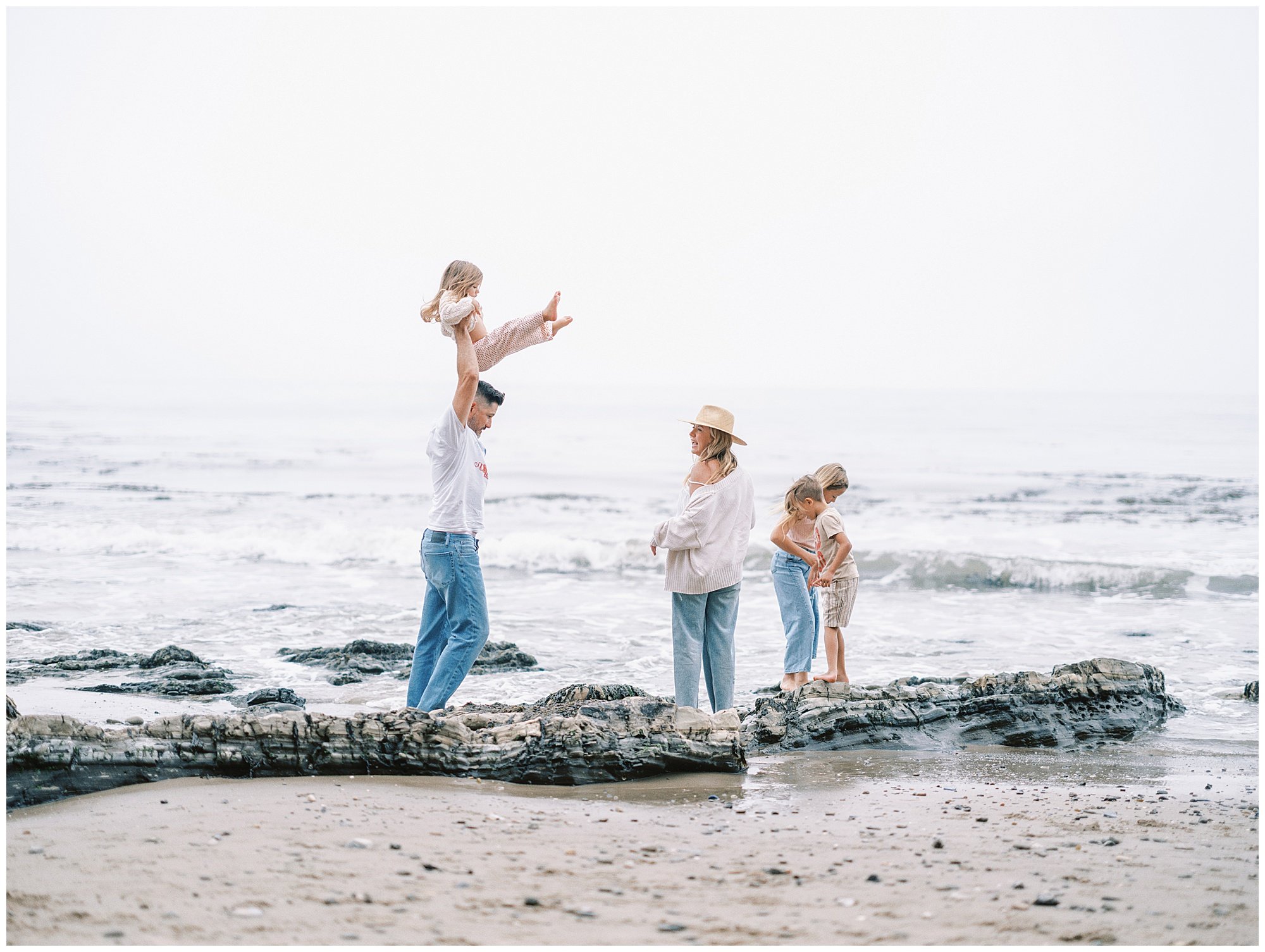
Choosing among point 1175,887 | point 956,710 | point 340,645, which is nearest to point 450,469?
Result: point 956,710

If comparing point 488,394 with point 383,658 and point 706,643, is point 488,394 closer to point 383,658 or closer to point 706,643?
point 706,643

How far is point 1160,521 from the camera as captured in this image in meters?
19.0

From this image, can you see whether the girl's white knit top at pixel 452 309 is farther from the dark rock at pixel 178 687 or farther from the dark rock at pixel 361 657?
the dark rock at pixel 361 657

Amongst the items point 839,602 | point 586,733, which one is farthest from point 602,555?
point 586,733

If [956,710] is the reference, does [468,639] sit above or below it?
above

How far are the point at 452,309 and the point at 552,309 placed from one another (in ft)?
1.66

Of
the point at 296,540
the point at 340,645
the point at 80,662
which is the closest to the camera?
the point at 80,662

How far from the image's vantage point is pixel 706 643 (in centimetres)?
569

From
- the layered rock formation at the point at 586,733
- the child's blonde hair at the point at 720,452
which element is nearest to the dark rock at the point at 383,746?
the layered rock formation at the point at 586,733

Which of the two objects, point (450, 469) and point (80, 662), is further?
point (80, 662)

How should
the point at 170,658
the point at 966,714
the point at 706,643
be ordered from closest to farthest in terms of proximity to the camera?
the point at 966,714 < the point at 706,643 < the point at 170,658

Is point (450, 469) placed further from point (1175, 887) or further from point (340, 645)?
→ point (340, 645)

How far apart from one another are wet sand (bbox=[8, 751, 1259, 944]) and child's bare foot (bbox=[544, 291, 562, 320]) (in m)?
2.20

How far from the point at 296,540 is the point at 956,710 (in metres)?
12.0
